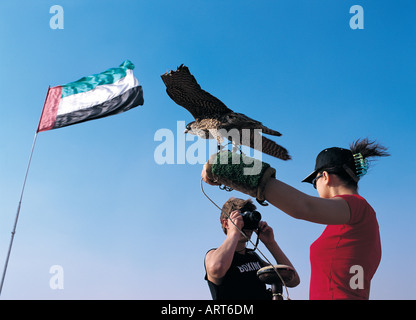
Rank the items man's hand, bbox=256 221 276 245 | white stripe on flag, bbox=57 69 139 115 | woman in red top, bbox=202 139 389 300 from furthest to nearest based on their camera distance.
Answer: white stripe on flag, bbox=57 69 139 115
man's hand, bbox=256 221 276 245
woman in red top, bbox=202 139 389 300

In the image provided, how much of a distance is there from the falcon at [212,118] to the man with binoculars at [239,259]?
194 cm

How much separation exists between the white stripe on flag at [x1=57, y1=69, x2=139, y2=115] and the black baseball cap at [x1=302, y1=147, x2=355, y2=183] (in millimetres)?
6896

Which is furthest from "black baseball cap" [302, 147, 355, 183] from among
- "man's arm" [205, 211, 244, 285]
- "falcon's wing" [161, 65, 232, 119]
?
"falcon's wing" [161, 65, 232, 119]

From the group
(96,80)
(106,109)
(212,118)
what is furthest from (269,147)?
(96,80)

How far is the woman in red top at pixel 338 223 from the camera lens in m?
1.33

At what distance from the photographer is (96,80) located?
8211mm

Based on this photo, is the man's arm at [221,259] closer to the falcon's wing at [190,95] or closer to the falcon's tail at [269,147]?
the falcon's tail at [269,147]

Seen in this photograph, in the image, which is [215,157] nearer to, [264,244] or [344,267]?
[344,267]

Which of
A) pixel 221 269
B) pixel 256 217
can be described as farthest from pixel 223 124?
pixel 221 269

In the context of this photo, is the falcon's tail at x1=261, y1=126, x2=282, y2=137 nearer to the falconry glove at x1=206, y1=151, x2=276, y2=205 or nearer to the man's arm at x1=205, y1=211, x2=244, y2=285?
the man's arm at x1=205, y1=211, x2=244, y2=285

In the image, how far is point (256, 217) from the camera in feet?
9.13

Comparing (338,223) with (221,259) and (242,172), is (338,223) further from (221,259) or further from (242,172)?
(221,259)

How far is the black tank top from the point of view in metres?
2.53
